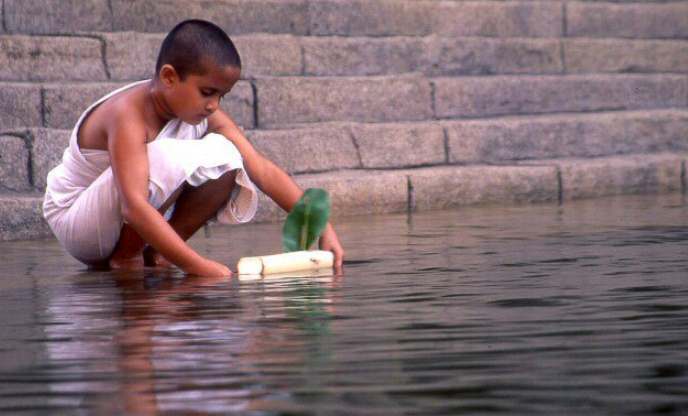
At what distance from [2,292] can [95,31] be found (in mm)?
3848

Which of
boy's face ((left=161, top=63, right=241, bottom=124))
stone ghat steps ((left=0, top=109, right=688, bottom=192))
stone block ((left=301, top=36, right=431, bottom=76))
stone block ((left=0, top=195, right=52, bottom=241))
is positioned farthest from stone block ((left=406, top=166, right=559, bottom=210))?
boy's face ((left=161, top=63, right=241, bottom=124))

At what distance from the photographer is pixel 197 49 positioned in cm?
489

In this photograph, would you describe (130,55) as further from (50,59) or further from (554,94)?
(554,94)

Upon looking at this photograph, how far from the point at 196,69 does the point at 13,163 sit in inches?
96.9

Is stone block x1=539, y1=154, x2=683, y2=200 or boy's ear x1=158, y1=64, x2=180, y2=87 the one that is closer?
boy's ear x1=158, y1=64, x2=180, y2=87

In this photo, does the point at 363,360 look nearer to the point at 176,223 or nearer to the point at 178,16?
the point at 176,223

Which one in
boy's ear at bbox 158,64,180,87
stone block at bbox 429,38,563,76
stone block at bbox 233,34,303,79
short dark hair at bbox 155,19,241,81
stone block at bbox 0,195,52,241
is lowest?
stone block at bbox 0,195,52,241

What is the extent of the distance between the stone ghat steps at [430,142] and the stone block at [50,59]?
0.65 metres

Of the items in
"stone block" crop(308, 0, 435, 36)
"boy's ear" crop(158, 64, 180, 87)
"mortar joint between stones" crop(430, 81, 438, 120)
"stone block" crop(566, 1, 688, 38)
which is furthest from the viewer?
"stone block" crop(566, 1, 688, 38)

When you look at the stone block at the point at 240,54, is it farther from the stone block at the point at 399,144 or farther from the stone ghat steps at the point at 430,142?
the stone block at the point at 399,144

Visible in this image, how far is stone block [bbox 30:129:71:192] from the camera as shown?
713 centimetres

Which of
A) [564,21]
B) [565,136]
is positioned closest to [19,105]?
[565,136]

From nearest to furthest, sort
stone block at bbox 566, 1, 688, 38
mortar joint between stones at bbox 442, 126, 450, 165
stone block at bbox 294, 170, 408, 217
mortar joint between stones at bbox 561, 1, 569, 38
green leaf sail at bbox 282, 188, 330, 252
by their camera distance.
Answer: green leaf sail at bbox 282, 188, 330, 252, stone block at bbox 294, 170, 408, 217, mortar joint between stones at bbox 442, 126, 450, 165, mortar joint between stones at bbox 561, 1, 569, 38, stone block at bbox 566, 1, 688, 38

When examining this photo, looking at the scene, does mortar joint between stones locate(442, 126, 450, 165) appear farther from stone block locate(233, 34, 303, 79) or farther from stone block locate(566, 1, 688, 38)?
stone block locate(566, 1, 688, 38)
